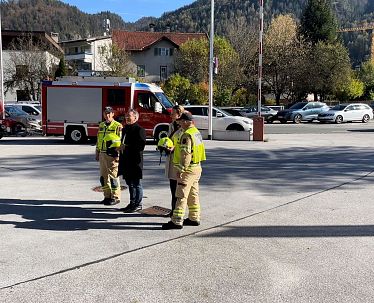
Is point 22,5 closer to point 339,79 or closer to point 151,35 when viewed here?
point 151,35

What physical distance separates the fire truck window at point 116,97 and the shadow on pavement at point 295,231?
1330 centimetres

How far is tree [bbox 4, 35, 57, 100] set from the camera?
4709cm

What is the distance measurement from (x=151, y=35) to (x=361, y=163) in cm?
6482

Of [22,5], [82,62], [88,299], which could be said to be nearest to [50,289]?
[88,299]

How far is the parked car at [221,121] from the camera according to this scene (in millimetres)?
21641

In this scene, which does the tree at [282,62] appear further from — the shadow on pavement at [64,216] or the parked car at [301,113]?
the shadow on pavement at [64,216]

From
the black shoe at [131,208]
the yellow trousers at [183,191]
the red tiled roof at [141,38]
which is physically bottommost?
the black shoe at [131,208]

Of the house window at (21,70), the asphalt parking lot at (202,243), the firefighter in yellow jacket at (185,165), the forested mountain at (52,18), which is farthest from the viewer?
the forested mountain at (52,18)

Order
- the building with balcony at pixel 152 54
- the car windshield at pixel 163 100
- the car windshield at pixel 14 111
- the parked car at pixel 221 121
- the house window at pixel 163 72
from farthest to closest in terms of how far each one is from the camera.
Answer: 1. the house window at pixel 163 72
2. the building with balcony at pixel 152 54
3. the car windshield at pixel 14 111
4. the parked car at pixel 221 121
5. the car windshield at pixel 163 100

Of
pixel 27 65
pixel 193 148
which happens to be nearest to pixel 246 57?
pixel 27 65

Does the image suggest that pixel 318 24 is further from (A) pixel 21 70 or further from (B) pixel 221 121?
(B) pixel 221 121

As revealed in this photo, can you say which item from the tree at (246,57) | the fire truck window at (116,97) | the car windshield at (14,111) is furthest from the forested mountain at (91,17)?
the fire truck window at (116,97)

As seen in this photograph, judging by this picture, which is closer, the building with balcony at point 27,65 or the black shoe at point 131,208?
the black shoe at point 131,208

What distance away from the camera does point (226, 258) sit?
536 cm
